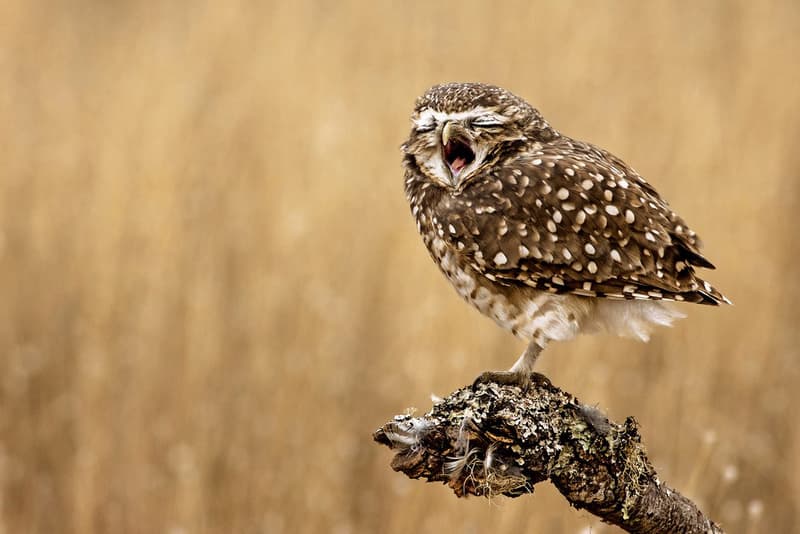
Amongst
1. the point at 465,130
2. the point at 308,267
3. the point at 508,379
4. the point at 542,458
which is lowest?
the point at 542,458

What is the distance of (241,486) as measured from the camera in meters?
4.39

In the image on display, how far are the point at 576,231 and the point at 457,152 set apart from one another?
0.38 m

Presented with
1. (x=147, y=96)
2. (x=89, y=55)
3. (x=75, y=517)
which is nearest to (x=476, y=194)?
(x=75, y=517)

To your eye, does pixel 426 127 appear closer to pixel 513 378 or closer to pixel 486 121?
pixel 486 121

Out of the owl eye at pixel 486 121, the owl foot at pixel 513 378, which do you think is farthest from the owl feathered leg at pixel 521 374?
the owl eye at pixel 486 121

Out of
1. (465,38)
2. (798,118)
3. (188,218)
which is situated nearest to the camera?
(188,218)

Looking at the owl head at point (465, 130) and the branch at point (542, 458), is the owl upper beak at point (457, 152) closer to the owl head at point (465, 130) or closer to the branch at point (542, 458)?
the owl head at point (465, 130)

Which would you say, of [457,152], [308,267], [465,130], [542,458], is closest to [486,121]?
[465,130]

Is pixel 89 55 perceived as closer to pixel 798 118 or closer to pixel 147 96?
pixel 147 96

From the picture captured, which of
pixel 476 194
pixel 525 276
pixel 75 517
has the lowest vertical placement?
pixel 75 517

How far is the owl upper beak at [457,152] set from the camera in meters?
2.09

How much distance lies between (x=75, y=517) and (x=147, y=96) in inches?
97.2

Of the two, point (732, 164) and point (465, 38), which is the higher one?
point (465, 38)

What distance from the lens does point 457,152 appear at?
2244 mm
